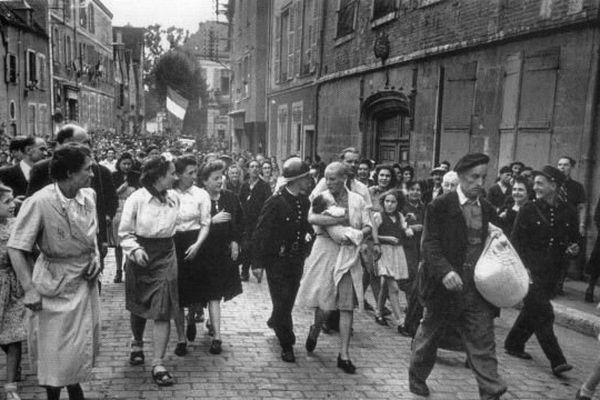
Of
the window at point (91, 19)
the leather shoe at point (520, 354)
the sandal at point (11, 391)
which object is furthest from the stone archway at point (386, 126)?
the window at point (91, 19)

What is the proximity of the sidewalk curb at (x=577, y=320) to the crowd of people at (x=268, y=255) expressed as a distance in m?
1.27

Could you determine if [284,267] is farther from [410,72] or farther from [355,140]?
[355,140]

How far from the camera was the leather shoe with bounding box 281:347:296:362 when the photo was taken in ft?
18.1

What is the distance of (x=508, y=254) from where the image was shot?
14.4 ft

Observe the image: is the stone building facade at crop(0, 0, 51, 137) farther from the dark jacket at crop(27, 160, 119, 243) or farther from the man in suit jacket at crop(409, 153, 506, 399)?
the man in suit jacket at crop(409, 153, 506, 399)

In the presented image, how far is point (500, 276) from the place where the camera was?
4.33m

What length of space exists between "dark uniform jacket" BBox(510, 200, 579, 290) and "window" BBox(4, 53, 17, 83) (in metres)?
23.6

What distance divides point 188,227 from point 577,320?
460 centimetres

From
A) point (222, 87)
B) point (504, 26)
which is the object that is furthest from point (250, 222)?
point (222, 87)

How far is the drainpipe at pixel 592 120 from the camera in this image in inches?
326

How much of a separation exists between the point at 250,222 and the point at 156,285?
3.73m

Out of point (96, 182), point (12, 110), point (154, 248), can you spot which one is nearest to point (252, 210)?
point (96, 182)

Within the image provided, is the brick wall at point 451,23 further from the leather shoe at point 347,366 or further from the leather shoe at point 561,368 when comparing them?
the leather shoe at point 347,366

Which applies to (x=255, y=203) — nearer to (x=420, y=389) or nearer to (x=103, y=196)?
(x=103, y=196)
